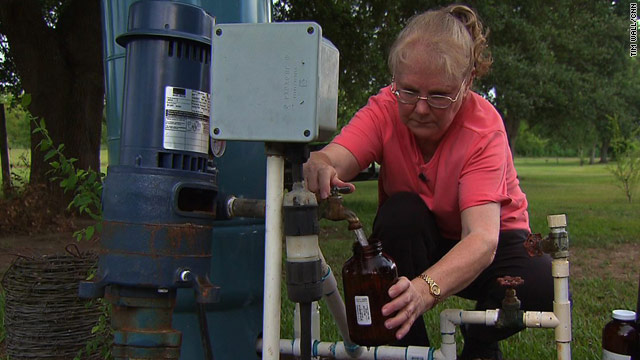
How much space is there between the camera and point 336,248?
5785 millimetres

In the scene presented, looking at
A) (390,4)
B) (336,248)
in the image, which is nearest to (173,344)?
(336,248)

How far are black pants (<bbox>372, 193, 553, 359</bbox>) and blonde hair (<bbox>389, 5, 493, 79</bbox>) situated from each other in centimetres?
49

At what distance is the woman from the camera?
1.69 metres

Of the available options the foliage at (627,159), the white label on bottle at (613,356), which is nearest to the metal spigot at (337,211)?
the white label on bottle at (613,356)

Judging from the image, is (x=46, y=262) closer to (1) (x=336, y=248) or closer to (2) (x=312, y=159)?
Result: (2) (x=312, y=159)

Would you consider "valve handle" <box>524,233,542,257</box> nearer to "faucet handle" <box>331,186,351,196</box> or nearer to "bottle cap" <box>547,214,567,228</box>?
"bottle cap" <box>547,214,567,228</box>

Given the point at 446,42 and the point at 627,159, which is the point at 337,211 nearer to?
the point at 446,42

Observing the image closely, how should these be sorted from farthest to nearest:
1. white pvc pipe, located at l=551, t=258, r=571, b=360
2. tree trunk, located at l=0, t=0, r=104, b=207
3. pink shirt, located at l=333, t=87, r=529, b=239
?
tree trunk, located at l=0, t=0, r=104, b=207, pink shirt, located at l=333, t=87, r=529, b=239, white pvc pipe, located at l=551, t=258, r=571, b=360

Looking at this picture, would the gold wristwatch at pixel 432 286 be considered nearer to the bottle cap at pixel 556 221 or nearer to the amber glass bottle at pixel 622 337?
the bottle cap at pixel 556 221

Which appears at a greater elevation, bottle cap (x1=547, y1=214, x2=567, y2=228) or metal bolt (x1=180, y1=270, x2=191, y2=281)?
bottle cap (x1=547, y1=214, x2=567, y2=228)

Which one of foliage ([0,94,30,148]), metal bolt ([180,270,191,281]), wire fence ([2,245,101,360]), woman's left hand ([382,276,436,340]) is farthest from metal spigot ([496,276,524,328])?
foliage ([0,94,30,148])

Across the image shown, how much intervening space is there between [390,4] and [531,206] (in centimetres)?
471

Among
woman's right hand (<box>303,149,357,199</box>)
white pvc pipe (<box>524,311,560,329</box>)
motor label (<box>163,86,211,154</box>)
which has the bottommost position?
white pvc pipe (<box>524,311,560,329</box>)

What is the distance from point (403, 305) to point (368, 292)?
0.57 feet
